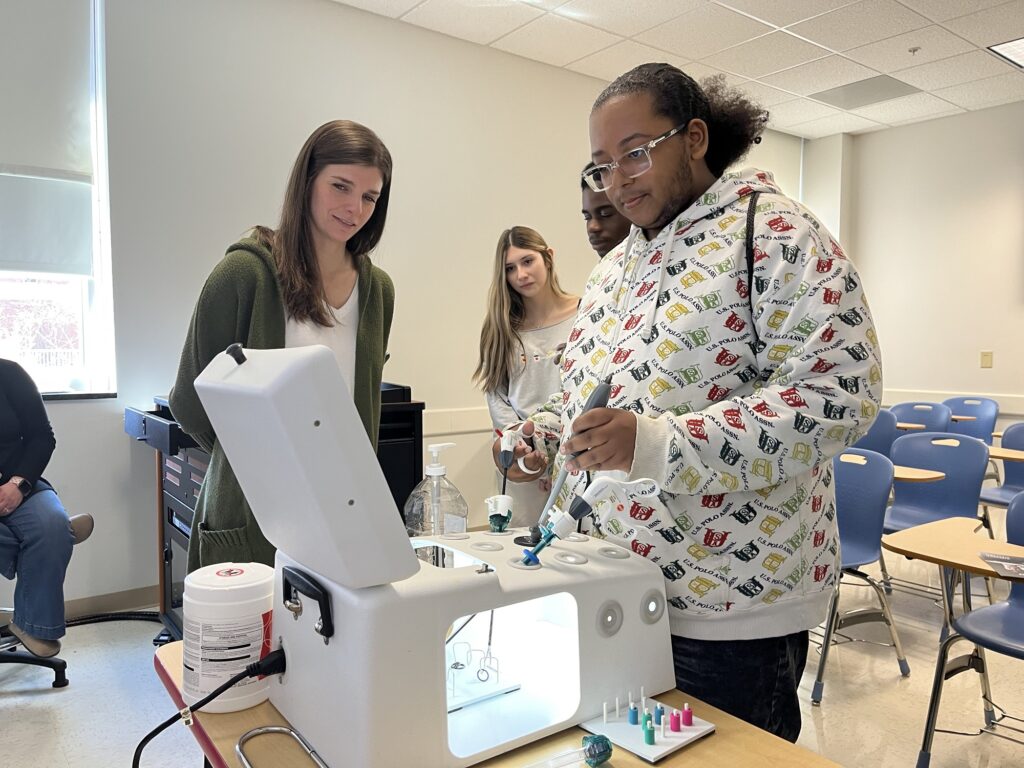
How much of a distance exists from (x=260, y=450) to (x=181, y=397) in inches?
24.6

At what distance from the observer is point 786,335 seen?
80cm

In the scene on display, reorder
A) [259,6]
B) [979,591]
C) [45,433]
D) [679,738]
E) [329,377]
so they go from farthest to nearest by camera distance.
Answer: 1. [979,591]
2. [259,6]
3. [45,433]
4. [679,738]
5. [329,377]

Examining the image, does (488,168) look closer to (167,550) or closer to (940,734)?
(167,550)

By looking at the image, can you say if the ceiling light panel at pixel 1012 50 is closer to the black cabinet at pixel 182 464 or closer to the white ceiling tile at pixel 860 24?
the white ceiling tile at pixel 860 24

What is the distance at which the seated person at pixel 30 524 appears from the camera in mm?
2326

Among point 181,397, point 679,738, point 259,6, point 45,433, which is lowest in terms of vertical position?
point 679,738

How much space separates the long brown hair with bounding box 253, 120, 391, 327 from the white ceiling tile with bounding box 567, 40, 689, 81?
293 cm

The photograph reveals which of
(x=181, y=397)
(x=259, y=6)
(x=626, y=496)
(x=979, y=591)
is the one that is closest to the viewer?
(x=626, y=496)

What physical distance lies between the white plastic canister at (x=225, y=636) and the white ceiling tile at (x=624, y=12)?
3.27 meters

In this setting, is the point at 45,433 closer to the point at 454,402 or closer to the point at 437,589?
the point at 454,402

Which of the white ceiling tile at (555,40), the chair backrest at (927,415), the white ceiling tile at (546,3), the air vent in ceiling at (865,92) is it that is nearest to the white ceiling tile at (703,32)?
the white ceiling tile at (555,40)

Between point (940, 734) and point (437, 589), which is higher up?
point (437, 589)

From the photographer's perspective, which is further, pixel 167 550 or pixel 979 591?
pixel 979 591

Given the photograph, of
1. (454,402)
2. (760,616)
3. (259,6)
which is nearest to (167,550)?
(454,402)
